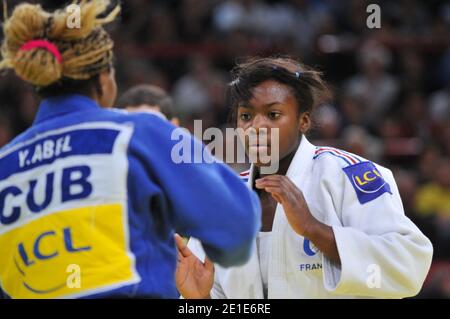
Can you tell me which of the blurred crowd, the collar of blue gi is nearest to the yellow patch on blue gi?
the collar of blue gi

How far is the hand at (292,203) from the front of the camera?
3054 mm

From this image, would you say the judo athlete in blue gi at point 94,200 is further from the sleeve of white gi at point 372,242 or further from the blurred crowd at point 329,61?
the blurred crowd at point 329,61

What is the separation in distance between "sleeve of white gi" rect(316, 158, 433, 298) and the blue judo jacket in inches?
28.5

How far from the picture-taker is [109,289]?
2.38 meters

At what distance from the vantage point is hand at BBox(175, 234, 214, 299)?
3398 mm

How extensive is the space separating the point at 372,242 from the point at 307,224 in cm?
27

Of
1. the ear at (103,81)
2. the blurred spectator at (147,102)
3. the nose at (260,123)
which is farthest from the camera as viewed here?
the blurred spectator at (147,102)

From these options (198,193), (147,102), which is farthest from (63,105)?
(147,102)

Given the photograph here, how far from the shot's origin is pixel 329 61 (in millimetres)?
9367

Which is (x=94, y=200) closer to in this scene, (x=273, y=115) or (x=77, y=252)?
(x=77, y=252)

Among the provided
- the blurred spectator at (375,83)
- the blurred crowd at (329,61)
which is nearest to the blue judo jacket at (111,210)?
the blurred crowd at (329,61)

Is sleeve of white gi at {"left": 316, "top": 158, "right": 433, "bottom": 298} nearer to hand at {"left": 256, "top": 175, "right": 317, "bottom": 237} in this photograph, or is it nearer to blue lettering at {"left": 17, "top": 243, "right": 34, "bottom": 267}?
hand at {"left": 256, "top": 175, "right": 317, "bottom": 237}

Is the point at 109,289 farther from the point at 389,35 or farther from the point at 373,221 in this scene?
the point at 389,35

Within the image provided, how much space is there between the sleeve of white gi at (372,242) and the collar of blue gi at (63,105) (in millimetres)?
1100
